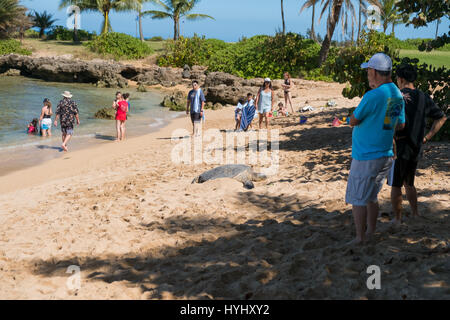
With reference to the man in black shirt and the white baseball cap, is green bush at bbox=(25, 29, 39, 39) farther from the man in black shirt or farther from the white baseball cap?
the white baseball cap

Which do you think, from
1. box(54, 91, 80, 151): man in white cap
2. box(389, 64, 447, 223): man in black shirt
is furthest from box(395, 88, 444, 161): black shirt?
box(54, 91, 80, 151): man in white cap

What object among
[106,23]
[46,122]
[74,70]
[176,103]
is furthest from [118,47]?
[46,122]

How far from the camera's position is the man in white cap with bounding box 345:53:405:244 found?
11.2 ft

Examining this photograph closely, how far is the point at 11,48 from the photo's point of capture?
41.9m

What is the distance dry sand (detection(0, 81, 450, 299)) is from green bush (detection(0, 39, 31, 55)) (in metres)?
38.5

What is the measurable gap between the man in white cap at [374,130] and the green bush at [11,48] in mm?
44468

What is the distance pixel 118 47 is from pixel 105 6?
623cm

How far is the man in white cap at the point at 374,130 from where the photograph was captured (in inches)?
135

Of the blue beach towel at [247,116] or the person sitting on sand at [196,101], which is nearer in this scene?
the person sitting on sand at [196,101]

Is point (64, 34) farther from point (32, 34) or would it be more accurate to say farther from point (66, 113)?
point (66, 113)

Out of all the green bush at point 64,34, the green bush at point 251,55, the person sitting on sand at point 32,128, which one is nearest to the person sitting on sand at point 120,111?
the person sitting on sand at point 32,128

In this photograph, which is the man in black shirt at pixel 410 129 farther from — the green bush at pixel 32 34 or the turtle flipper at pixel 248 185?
the green bush at pixel 32 34
